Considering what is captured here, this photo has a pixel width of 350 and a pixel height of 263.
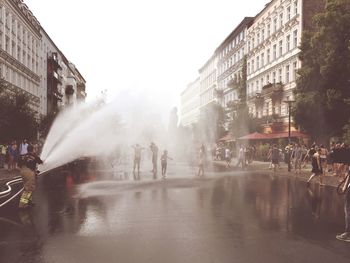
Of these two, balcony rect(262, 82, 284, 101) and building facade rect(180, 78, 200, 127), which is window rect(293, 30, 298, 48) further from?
building facade rect(180, 78, 200, 127)

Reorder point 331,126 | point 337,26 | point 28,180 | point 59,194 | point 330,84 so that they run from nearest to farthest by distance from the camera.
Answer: point 28,180 < point 59,194 < point 337,26 < point 330,84 < point 331,126

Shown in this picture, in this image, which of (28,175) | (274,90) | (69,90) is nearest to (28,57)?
(69,90)

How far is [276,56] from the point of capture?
4916cm

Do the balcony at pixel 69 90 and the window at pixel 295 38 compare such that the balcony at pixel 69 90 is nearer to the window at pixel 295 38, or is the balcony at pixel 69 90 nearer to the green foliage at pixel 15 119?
the green foliage at pixel 15 119

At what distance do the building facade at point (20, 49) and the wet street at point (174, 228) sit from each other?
32537mm

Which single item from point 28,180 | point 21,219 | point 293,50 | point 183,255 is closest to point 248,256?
point 183,255

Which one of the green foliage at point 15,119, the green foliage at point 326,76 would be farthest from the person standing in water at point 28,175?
the green foliage at point 326,76

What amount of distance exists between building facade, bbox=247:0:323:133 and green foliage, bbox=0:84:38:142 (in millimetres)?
23179

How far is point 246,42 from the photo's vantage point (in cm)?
6141

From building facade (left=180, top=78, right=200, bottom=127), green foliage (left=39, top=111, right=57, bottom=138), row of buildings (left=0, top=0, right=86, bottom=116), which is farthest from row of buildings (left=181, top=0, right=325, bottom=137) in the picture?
building facade (left=180, top=78, right=200, bottom=127)

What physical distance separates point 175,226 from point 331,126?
27246mm

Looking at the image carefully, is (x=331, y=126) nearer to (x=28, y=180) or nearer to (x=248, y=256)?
(x=28, y=180)

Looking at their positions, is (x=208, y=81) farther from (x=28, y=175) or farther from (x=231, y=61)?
(x=28, y=175)

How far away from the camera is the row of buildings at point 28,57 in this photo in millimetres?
47094
